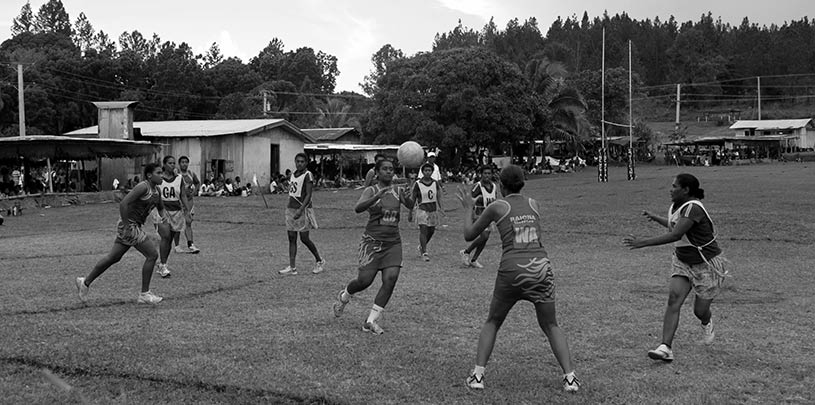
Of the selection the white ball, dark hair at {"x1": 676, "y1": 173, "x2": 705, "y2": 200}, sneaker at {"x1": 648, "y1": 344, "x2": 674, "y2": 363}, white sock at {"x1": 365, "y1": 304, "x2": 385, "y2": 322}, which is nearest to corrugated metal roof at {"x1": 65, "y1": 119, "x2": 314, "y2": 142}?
the white ball

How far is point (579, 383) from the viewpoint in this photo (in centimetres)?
624

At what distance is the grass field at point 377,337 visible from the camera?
241 inches

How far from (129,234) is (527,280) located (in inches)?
221

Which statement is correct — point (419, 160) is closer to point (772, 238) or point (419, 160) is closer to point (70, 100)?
point (772, 238)

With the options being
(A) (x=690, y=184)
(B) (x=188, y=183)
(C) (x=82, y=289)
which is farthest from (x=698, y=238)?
(B) (x=188, y=183)

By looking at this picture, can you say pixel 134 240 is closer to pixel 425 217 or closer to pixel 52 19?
pixel 425 217

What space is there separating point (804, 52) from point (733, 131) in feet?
138

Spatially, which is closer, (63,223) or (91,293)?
(91,293)

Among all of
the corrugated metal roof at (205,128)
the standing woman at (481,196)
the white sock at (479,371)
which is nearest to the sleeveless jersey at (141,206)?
the white sock at (479,371)

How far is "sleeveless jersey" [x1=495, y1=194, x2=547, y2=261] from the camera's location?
6176mm

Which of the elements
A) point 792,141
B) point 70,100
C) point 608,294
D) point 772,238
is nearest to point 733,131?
point 792,141

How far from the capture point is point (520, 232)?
619cm

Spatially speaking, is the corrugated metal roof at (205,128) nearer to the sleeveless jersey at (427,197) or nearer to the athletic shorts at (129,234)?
the sleeveless jersey at (427,197)

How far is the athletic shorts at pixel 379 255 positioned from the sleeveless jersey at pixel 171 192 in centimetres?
692
